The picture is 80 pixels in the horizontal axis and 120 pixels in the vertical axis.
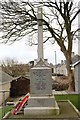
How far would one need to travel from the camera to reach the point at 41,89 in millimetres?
8508

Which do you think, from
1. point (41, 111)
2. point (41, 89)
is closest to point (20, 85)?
Result: point (41, 89)

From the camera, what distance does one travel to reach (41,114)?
8.00 m

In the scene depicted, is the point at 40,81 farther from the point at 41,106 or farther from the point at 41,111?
the point at 41,111

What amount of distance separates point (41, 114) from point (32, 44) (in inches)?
570

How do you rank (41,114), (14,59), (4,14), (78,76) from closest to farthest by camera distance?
(41,114) < (4,14) < (78,76) < (14,59)

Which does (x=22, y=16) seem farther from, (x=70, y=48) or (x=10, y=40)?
(x=70, y=48)

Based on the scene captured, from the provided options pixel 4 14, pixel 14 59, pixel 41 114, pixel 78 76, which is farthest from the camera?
pixel 14 59

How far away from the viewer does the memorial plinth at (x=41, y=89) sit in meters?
8.27

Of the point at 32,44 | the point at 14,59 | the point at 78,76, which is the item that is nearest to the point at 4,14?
the point at 32,44

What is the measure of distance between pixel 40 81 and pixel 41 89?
0.33m

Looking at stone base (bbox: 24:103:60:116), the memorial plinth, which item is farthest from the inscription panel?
stone base (bbox: 24:103:60:116)

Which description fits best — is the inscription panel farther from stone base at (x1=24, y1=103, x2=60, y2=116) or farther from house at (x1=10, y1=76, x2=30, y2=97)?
house at (x1=10, y1=76, x2=30, y2=97)

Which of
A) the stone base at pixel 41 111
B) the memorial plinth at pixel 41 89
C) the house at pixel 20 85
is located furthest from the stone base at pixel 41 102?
the house at pixel 20 85

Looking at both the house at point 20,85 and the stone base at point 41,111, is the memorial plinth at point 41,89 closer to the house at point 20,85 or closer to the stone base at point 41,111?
the stone base at point 41,111
